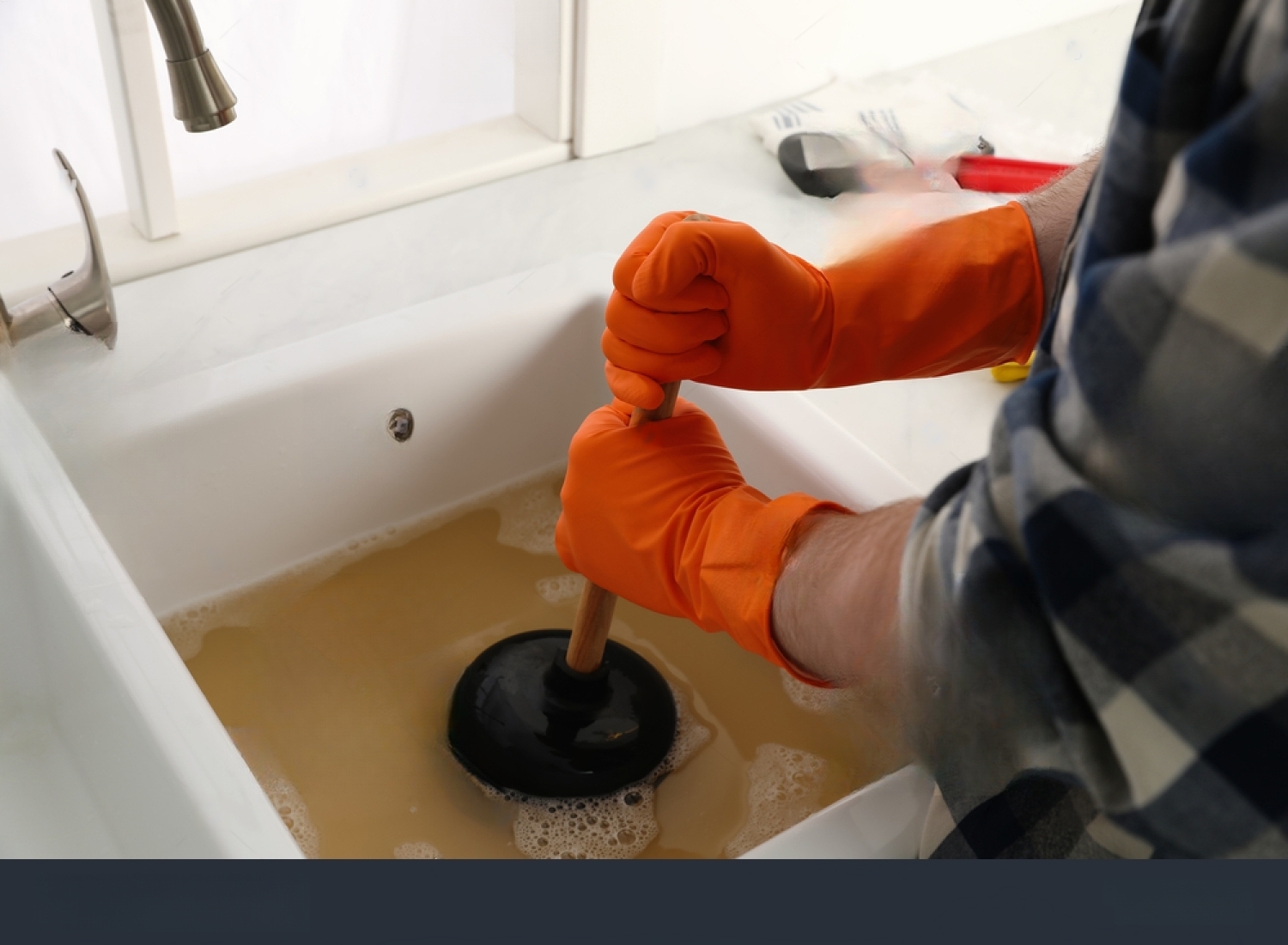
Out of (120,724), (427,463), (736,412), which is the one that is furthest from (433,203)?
(120,724)

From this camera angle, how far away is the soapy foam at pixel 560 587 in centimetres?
98

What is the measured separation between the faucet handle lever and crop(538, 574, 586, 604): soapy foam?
392 millimetres

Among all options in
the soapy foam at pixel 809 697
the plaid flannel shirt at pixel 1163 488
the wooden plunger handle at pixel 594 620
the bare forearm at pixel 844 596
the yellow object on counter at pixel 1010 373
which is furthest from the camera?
the yellow object on counter at pixel 1010 373

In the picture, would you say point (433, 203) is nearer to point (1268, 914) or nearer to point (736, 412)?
point (736, 412)

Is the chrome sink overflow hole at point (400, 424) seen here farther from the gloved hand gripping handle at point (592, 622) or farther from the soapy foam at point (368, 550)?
the gloved hand gripping handle at point (592, 622)

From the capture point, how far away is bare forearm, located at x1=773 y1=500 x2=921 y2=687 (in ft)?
1.68

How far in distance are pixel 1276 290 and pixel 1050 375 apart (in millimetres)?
90

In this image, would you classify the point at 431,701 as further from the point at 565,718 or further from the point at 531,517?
the point at 531,517

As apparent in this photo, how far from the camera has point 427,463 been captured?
1026 mm

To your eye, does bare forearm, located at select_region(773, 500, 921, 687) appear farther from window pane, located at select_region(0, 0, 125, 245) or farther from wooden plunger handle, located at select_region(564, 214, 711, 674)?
window pane, located at select_region(0, 0, 125, 245)

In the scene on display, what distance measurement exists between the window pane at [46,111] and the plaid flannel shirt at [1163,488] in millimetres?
873

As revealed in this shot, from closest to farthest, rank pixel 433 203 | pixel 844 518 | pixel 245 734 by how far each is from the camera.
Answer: pixel 844 518, pixel 245 734, pixel 433 203

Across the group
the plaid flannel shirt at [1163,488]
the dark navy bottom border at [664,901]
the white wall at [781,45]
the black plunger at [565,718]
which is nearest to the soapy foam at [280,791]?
the black plunger at [565,718]

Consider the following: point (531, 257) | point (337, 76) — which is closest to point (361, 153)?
point (337, 76)
